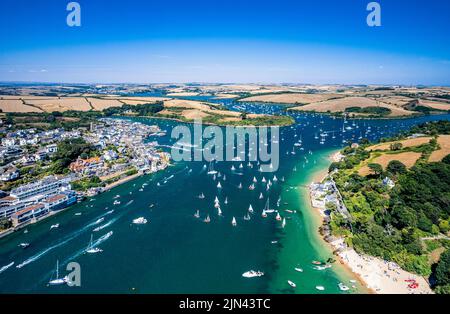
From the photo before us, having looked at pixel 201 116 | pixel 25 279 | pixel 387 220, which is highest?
pixel 201 116

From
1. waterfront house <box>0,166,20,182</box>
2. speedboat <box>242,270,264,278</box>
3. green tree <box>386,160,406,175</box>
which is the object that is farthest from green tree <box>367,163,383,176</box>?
waterfront house <box>0,166,20,182</box>

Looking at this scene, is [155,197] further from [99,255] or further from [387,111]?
[387,111]

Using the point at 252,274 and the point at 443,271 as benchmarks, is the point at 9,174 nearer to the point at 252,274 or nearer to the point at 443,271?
the point at 252,274

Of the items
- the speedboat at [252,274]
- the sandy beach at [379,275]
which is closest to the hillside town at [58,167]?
the speedboat at [252,274]

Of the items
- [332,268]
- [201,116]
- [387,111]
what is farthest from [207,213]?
[387,111]

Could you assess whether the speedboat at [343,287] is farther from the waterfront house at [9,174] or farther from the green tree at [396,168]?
the waterfront house at [9,174]

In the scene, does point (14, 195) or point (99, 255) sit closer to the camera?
point (99, 255)

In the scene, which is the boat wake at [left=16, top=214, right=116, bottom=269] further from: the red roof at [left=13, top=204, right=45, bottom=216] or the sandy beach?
the sandy beach
